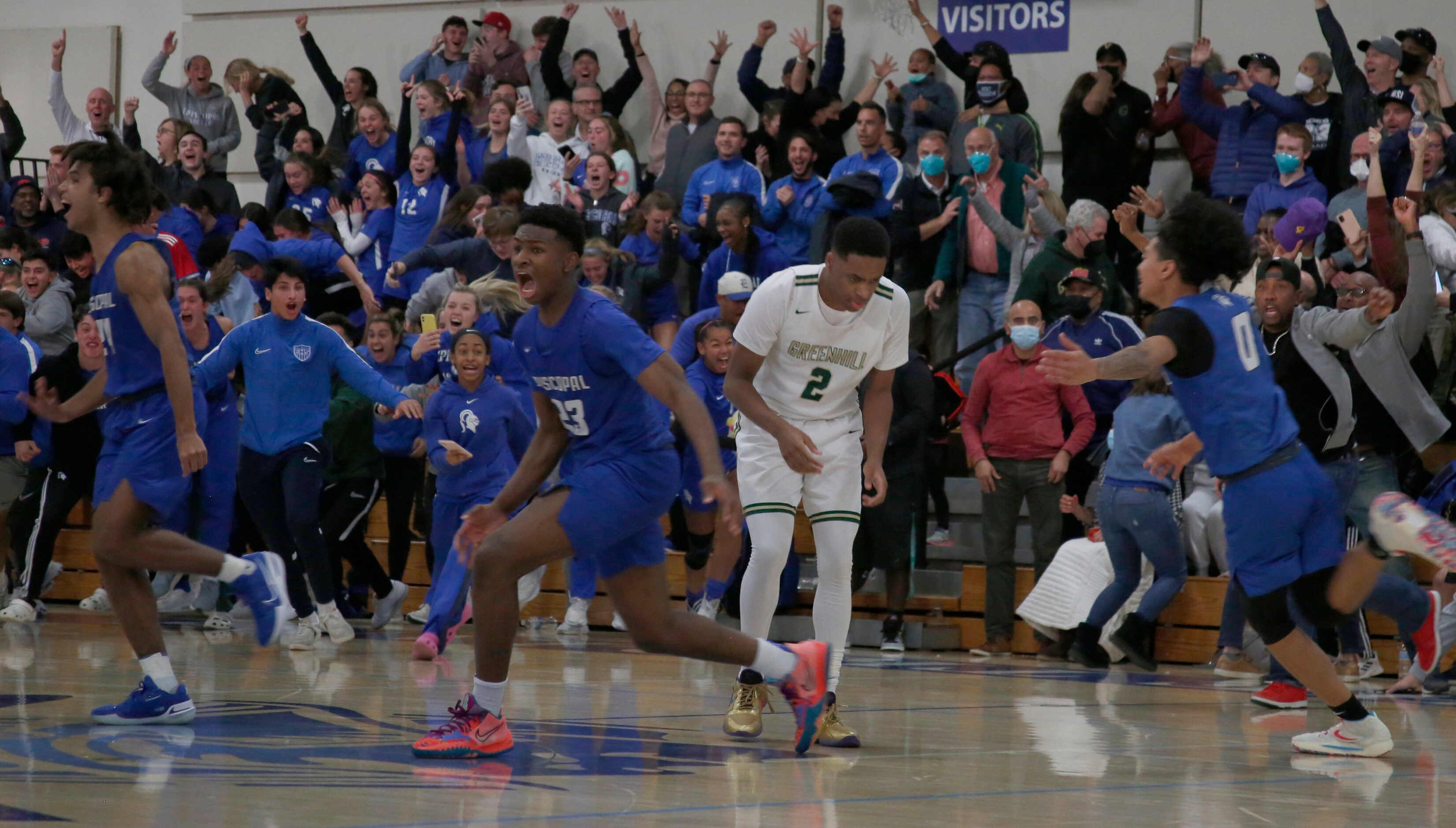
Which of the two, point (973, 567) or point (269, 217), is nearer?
point (973, 567)

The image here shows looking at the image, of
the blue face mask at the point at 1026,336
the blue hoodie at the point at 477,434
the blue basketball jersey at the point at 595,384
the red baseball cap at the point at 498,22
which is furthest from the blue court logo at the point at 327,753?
the red baseball cap at the point at 498,22

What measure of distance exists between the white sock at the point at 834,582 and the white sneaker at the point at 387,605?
5692mm

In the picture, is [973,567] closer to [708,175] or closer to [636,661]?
[636,661]

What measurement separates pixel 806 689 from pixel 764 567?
69 cm

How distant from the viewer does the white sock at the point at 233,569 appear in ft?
20.0

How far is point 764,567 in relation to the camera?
19.7 feet

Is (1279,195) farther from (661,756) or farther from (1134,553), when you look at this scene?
(661,756)

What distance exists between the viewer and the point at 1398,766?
560 cm

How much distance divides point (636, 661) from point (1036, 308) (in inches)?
147

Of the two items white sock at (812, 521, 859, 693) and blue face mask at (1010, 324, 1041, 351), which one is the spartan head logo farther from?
white sock at (812, 521, 859, 693)

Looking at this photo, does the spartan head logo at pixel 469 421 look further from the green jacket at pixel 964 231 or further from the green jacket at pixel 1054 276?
the green jacket at pixel 964 231

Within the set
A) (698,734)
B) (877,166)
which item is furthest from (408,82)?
(698,734)

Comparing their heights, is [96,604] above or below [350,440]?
below

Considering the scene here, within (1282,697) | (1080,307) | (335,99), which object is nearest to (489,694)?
(1282,697)
